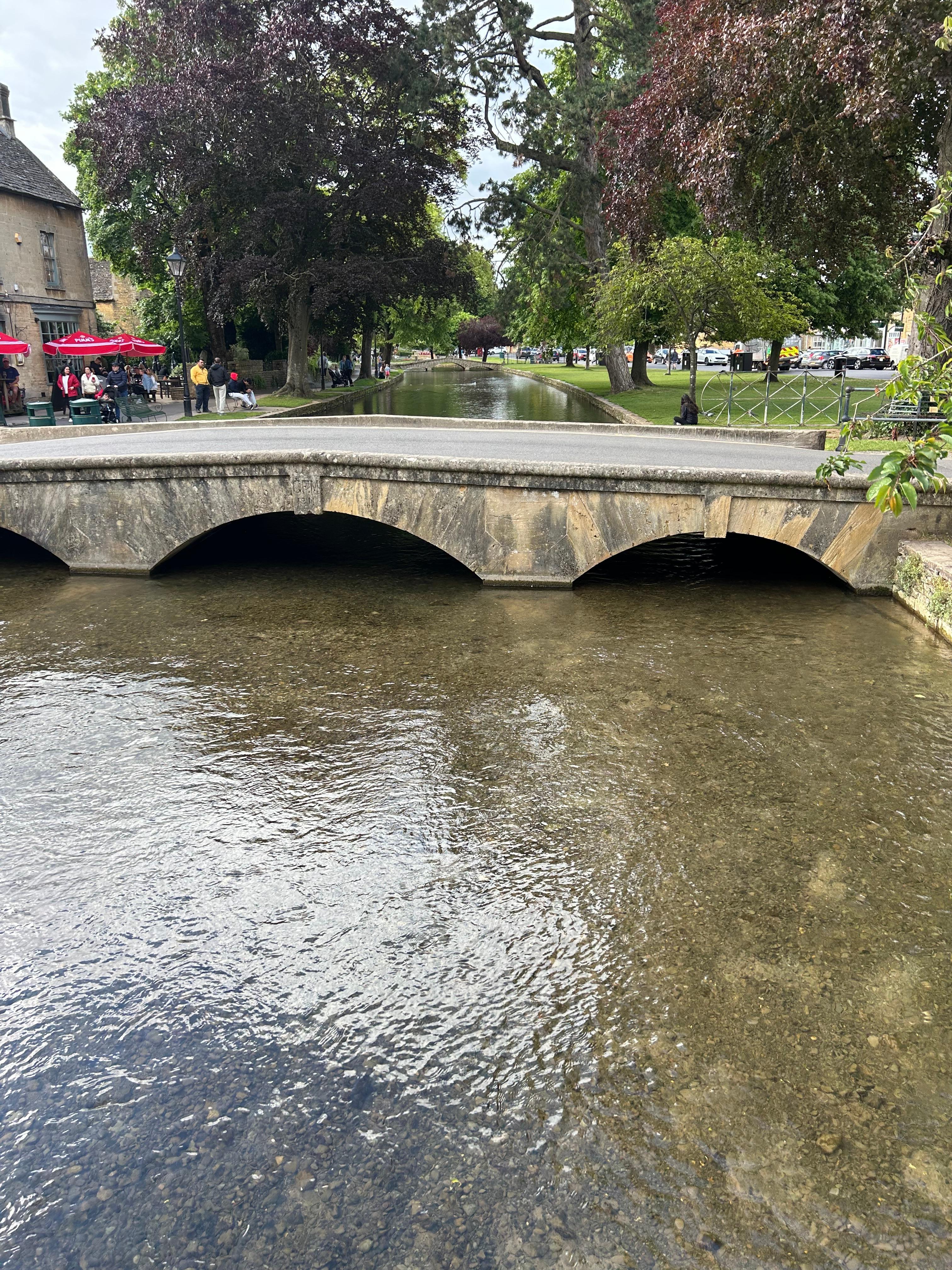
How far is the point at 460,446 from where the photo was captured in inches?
587

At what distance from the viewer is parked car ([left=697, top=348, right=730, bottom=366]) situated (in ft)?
220

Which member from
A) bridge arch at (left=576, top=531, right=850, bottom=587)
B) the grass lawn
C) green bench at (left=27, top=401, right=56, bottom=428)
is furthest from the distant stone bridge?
green bench at (left=27, top=401, right=56, bottom=428)

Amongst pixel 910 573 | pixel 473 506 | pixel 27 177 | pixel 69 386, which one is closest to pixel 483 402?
pixel 69 386

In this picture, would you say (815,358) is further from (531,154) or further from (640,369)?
(531,154)

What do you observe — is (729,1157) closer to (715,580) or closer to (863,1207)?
(863,1207)

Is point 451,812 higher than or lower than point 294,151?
lower

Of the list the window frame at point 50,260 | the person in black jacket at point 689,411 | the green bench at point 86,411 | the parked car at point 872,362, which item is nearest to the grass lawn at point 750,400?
the person in black jacket at point 689,411

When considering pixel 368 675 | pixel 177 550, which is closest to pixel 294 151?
pixel 177 550

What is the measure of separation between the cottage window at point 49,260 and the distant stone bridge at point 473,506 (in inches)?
1009

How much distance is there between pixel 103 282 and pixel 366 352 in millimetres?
20479

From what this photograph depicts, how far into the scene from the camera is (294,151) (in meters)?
30.3

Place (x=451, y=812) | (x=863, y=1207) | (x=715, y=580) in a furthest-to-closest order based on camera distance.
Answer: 1. (x=715, y=580)
2. (x=451, y=812)
3. (x=863, y=1207)

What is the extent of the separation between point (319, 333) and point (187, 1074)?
122 ft

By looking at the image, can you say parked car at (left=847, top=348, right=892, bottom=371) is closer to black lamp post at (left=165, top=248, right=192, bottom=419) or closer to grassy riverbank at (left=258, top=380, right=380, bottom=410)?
grassy riverbank at (left=258, top=380, right=380, bottom=410)
